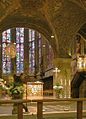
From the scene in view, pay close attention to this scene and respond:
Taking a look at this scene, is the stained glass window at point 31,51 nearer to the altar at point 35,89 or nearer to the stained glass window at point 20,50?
the stained glass window at point 20,50

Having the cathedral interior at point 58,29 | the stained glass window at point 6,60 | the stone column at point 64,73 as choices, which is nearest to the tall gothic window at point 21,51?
the stained glass window at point 6,60

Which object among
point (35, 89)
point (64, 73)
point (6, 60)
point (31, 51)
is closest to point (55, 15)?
point (64, 73)

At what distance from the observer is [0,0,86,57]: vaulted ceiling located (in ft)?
64.6

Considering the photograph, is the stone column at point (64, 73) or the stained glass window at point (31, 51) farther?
the stained glass window at point (31, 51)

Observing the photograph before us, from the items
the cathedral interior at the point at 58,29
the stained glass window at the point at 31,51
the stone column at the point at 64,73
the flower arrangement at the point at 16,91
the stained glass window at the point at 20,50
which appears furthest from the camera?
the stained glass window at the point at 20,50

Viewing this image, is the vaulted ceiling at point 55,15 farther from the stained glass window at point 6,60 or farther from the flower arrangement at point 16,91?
the stained glass window at point 6,60

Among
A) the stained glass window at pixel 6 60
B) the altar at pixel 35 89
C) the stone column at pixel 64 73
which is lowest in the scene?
the altar at pixel 35 89

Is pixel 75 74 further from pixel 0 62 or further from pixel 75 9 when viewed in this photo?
pixel 0 62

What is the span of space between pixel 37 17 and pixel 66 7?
2.57 m

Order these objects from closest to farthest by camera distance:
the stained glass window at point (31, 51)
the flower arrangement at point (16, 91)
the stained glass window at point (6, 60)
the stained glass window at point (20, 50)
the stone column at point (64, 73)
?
the flower arrangement at point (16, 91)
the stone column at point (64, 73)
the stained glass window at point (31, 51)
the stained glass window at point (6, 60)
the stained glass window at point (20, 50)

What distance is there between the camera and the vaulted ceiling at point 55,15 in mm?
19703

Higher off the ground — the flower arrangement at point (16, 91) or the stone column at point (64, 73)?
the stone column at point (64, 73)

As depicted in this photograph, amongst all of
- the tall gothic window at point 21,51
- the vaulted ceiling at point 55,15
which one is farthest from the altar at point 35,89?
the tall gothic window at point 21,51

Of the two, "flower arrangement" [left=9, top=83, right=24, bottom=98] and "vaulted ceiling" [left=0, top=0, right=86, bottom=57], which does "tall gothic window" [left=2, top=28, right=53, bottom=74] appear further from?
"flower arrangement" [left=9, top=83, right=24, bottom=98]
